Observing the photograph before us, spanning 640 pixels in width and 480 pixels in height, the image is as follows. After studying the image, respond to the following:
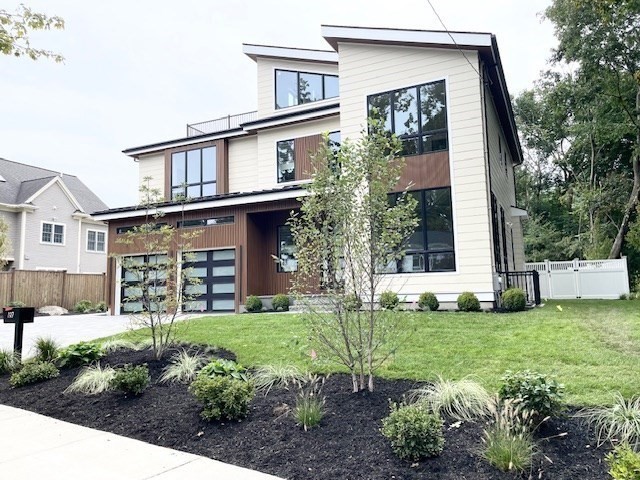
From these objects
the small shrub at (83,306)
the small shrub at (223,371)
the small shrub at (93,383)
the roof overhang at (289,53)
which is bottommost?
the small shrub at (93,383)

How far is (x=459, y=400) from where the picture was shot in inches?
169

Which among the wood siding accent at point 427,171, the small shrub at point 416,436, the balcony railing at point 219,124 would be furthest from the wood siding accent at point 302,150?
the small shrub at point 416,436

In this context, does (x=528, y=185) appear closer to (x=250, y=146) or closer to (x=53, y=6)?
(x=250, y=146)

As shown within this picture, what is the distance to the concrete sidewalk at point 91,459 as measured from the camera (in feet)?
11.6

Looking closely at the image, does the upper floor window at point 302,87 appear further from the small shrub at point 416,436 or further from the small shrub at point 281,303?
the small shrub at point 416,436

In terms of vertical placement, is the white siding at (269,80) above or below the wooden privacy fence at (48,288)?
above

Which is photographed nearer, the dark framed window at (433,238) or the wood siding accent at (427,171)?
the dark framed window at (433,238)

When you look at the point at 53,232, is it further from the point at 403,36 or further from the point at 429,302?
the point at 429,302

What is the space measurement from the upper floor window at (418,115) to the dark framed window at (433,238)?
4.19 ft

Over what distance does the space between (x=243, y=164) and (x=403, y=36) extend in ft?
25.4

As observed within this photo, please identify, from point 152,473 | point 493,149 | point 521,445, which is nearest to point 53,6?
point 152,473

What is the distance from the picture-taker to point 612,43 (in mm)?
17969

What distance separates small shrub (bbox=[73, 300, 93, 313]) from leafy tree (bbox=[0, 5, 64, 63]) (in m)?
16.6

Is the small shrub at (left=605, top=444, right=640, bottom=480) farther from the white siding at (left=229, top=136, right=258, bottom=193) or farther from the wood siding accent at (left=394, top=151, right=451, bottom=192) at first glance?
the white siding at (left=229, top=136, right=258, bottom=193)
